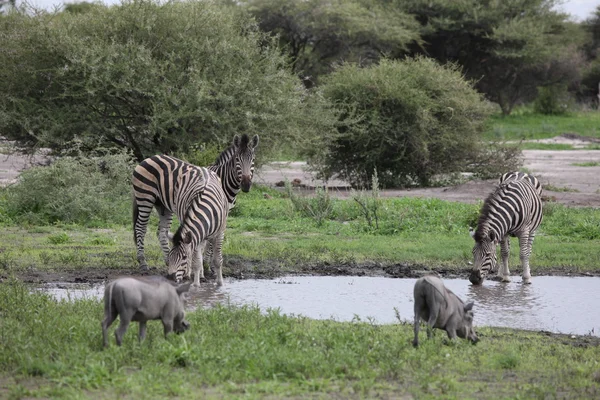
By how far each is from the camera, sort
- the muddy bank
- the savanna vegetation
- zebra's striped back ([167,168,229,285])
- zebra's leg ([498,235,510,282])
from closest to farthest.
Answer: the savanna vegetation, zebra's striped back ([167,168,229,285]), the muddy bank, zebra's leg ([498,235,510,282])

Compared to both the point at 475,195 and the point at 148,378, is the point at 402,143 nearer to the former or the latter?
the point at 475,195

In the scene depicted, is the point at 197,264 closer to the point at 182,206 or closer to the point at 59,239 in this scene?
the point at 182,206

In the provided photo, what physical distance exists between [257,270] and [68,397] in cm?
693

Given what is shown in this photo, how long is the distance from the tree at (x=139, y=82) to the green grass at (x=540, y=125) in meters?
18.0

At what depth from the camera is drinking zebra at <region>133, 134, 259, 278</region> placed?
1270 centimetres

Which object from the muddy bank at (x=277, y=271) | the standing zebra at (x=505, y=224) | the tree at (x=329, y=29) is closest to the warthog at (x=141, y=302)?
the muddy bank at (x=277, y=271)

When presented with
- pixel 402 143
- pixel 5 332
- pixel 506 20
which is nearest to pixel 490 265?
pixel 5 332

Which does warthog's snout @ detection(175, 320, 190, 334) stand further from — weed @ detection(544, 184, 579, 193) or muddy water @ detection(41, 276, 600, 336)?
weed @ detection(544, 184, 579, 193)

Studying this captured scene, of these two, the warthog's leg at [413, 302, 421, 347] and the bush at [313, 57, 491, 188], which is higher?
the bush at [313, 57, 491, 188]

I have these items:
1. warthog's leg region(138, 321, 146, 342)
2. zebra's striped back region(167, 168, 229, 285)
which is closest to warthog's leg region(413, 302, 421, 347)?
warthog's leg region(138, 321, 146, 342)

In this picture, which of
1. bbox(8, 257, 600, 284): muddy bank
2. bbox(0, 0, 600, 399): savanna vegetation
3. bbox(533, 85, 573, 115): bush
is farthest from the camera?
bbox(533, 85, 573, 115): bush

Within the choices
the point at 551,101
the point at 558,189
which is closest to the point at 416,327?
the point at 558,189

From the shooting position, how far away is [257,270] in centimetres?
1296

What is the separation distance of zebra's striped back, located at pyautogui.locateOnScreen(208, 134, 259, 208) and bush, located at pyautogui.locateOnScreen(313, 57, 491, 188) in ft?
35.1
